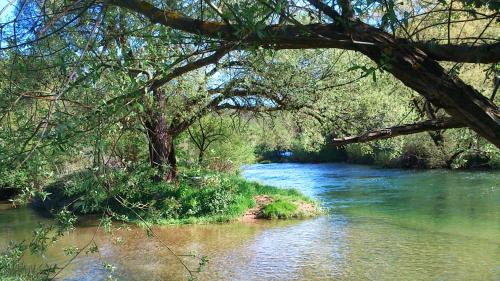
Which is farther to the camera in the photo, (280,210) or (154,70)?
(280,210)

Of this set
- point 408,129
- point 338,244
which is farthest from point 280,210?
point 408,129

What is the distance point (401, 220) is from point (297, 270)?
22.5ft

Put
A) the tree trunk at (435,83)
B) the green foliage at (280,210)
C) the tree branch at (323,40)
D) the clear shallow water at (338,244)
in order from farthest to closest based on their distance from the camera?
the green foliage at (280,210)
the clear shallow water at (338,244)
the tree branch at (323,40)
the tree trunk at (435,83)

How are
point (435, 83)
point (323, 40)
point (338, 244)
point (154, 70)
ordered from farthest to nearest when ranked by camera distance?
point (338, 244), point (154, 70), point (323, 40), point (435, 83)

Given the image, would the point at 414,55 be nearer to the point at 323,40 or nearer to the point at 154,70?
the point at 323,40

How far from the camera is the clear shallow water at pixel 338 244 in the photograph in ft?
38.4

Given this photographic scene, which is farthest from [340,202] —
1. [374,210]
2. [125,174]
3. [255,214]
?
[125,174]

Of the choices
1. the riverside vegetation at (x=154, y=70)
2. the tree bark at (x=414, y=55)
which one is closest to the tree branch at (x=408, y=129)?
the riverside vegetation at (x=154, y=70)

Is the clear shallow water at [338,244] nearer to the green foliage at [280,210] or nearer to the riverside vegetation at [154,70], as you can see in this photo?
the green foliage at [280,210]

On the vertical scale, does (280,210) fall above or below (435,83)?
below

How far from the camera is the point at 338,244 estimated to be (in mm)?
14359

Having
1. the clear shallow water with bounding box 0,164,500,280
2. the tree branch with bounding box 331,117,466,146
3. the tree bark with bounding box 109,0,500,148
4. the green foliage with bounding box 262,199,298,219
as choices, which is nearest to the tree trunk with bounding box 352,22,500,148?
the tree bark with bounding box 109,0,500,148

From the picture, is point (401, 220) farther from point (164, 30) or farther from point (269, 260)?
point (164, 30)

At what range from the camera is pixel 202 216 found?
60.6 ft
